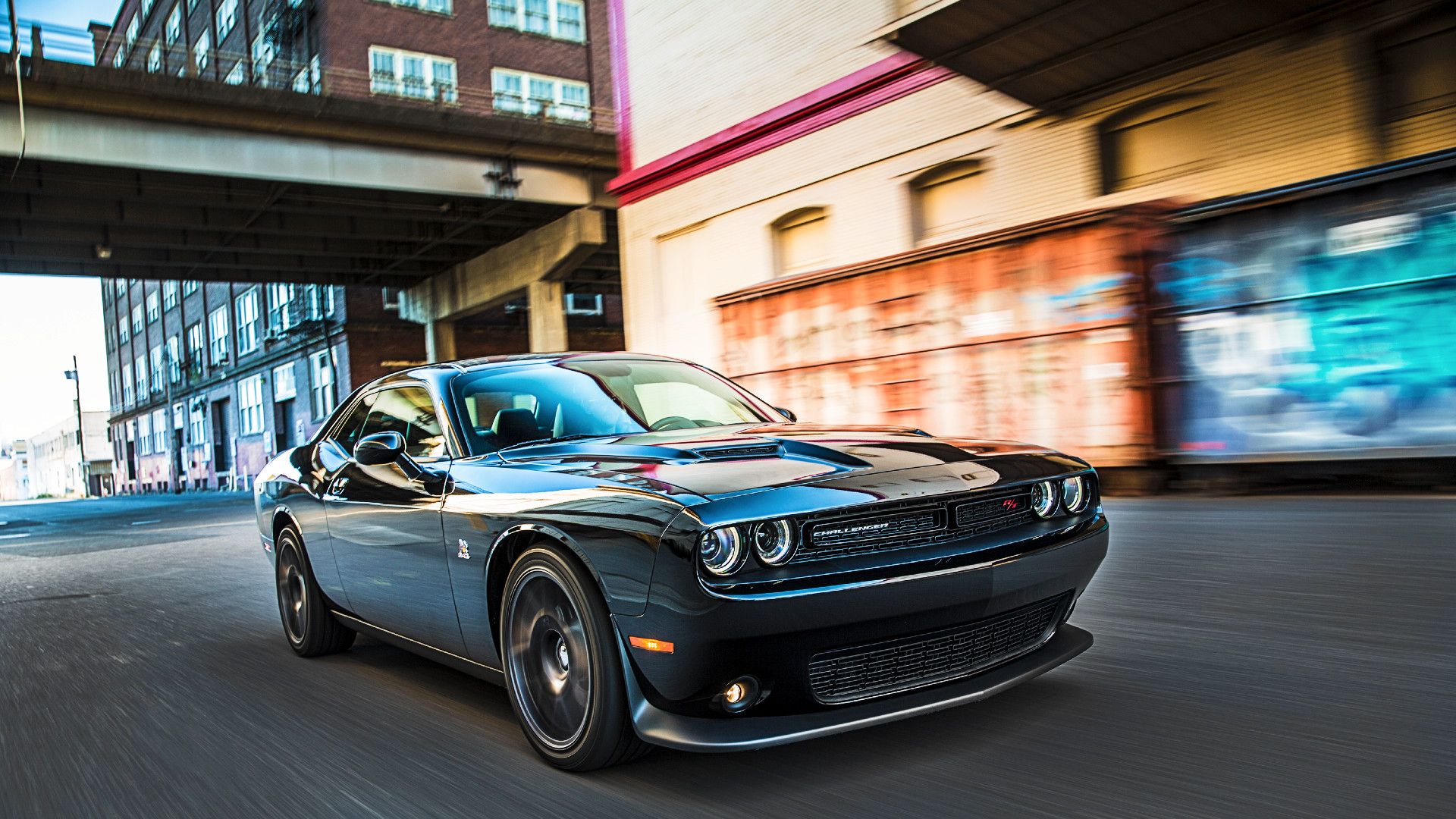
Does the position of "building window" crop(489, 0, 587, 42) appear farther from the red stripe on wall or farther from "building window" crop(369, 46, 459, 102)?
the red stripe on wall

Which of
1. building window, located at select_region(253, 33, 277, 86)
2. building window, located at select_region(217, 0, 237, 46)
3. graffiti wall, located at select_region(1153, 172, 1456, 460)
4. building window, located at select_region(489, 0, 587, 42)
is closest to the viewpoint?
graffiti wall, located at select_region(1153, 172, 1456, 460)

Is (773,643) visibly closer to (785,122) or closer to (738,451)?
(738,451)

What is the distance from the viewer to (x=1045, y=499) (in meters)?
3.58

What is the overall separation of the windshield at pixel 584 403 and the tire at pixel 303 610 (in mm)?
1571

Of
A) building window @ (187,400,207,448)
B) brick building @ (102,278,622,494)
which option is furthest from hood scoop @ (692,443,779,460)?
building window @ (187,400,207,448)

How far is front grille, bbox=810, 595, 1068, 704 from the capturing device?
2.98 m

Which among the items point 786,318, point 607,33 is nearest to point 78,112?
point 786,318

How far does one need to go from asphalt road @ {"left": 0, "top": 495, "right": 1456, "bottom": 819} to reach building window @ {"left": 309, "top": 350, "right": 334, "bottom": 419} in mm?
35581

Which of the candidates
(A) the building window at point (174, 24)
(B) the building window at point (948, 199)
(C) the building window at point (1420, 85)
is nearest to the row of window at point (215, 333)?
(A) the building window at point (174, 24)

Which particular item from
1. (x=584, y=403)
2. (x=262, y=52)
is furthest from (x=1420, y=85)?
(x=262, y=52)

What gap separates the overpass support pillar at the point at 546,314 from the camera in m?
31.4

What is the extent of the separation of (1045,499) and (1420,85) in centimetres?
899

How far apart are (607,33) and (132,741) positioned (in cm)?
4143

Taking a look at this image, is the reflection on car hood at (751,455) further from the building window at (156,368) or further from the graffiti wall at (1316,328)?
the building window at (156,368)
